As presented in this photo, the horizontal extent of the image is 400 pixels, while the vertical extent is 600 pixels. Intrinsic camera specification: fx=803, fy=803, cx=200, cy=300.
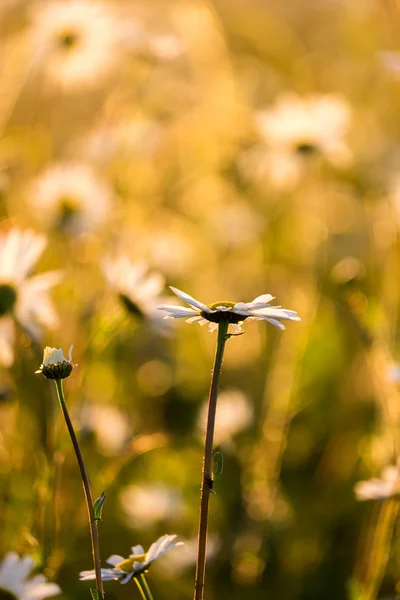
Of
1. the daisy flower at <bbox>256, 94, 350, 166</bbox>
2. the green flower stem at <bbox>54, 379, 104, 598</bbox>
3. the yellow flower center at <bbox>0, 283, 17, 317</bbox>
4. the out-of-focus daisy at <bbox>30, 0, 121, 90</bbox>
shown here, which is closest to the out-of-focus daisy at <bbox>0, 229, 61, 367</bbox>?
the yellow flower center at <bbox>0, 283, 17, 317</bbox>

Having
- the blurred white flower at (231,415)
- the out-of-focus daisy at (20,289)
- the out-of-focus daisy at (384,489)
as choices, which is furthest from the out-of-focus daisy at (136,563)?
the blurred white flower at (231,415)

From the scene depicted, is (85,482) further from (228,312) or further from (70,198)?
(70,198)

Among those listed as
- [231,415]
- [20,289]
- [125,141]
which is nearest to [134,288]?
[20,289]

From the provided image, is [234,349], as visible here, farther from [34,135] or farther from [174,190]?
[34,135]

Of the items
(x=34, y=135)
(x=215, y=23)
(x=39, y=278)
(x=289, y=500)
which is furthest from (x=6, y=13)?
(x=289, y=500)

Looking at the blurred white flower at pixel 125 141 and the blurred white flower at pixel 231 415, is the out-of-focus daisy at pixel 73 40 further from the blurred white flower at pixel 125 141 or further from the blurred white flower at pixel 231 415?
the blurred white flower at pixel 231 415
